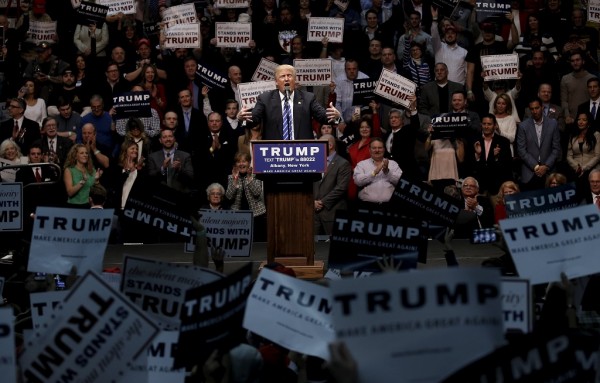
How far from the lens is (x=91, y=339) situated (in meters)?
6.79

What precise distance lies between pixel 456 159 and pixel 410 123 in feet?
2.49

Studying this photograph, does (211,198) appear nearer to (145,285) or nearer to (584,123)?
(584,123)

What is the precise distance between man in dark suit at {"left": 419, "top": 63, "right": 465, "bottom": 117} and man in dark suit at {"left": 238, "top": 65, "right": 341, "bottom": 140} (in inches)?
183

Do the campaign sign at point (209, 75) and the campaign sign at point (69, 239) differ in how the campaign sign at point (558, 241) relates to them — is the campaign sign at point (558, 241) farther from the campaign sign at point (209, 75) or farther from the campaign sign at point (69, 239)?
the campaign sign at point (209, 75)

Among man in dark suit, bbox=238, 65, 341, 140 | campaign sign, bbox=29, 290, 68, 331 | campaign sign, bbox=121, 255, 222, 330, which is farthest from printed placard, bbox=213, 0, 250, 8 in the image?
campaign sign, bbox=121, 255, 222, 330

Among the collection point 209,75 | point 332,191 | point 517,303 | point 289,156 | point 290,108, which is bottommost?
point 517,303

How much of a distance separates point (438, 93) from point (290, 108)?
4.96 metres

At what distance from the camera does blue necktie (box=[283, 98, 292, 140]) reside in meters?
13.2

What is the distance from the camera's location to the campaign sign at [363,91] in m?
17.7

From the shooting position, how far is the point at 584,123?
16875mm

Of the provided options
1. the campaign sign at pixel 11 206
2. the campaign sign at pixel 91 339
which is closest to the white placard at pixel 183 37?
the campaign sign at pixel 11 206

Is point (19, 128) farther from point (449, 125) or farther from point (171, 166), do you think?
point (449, 125)

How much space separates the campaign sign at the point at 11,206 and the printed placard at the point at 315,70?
6015 millimetres

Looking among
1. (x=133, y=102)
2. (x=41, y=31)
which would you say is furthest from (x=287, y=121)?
(x=41, y=31)
